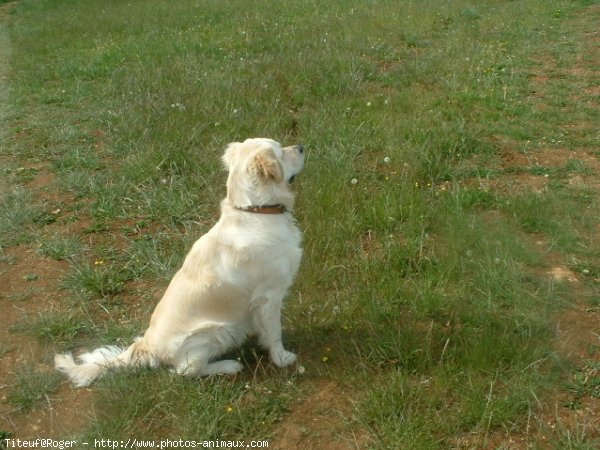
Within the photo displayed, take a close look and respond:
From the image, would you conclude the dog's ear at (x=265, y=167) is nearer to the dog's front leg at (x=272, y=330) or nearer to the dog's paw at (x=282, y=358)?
the dog's front leg at (x=272, y=330)

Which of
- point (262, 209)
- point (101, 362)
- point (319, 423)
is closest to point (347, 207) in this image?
point (262, 209)

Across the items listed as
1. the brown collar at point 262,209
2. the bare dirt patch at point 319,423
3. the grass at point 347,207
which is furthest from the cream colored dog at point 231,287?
the bare dirt patch at point 319,423

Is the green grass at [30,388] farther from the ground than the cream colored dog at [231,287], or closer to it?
closer to it

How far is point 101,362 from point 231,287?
836 millimetres

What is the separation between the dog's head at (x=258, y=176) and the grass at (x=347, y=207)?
874mm

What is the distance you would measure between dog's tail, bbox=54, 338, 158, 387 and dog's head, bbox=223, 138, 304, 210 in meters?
0.96

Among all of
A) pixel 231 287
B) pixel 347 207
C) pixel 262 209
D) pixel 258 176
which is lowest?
pixel 347 207

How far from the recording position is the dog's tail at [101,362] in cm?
332

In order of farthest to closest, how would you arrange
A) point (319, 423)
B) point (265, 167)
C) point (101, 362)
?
point (101, 362) < point (265, 167) < point (319, 423)

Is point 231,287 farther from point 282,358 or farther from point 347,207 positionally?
point 347,207

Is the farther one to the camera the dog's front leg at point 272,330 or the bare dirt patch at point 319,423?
the dog's front leg at point 272,330

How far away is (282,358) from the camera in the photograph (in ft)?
11.3

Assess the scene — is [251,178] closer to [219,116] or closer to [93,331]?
[93,331]

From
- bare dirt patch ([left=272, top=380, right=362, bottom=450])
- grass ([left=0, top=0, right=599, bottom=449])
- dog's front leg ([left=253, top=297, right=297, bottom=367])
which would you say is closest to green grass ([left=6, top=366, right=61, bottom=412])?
grass ([left=0, top=0, right=599, bottom=449])
